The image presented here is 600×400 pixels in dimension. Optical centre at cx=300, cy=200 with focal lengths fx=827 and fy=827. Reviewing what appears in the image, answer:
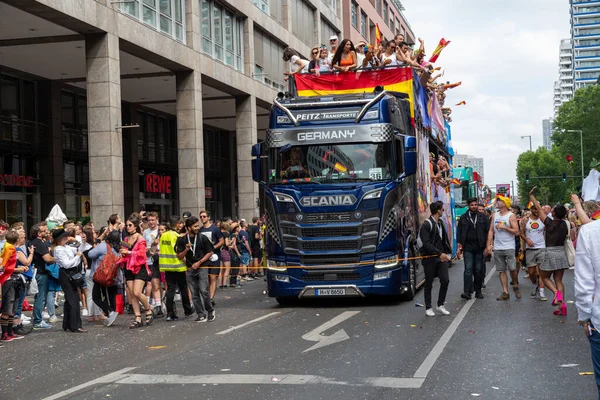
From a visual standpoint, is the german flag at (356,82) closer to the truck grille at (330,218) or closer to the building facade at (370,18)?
the truck grille at (330,218)

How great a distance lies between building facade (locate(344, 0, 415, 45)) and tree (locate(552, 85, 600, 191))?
41.1 m

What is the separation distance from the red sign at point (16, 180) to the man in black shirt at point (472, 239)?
18.0 meters

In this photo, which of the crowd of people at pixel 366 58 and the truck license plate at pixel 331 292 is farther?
the crowd of people at pixel 366 58

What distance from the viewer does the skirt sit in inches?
539

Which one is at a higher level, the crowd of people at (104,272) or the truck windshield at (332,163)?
the truck windshield at (332,163)

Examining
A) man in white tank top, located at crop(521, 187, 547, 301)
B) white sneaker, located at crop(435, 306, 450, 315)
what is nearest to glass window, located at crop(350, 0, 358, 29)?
man in white tank top, located at crop(521, 187, 547, 301)

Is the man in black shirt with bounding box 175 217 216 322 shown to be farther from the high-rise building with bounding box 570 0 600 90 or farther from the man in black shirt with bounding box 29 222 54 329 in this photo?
the high-rise building with bounding box 570 0 600 90

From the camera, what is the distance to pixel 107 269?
13648mm

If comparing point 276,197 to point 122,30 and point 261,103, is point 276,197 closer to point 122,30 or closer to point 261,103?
point 122,30

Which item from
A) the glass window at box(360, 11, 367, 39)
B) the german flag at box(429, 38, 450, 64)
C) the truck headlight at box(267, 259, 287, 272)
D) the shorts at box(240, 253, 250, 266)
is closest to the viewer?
the truck headlight at box(267, 259, 287, 272)

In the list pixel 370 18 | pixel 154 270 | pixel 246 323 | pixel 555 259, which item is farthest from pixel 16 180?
pixel 370 18

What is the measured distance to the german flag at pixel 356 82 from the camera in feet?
53.2

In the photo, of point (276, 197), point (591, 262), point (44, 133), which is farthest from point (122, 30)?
point (591, 262)

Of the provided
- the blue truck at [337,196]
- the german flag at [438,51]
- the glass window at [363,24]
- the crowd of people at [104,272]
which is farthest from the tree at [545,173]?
the crowd of people at [104,272]
